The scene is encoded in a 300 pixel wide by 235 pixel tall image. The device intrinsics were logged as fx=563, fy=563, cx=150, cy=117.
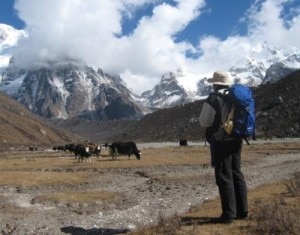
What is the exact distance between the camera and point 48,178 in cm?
3538

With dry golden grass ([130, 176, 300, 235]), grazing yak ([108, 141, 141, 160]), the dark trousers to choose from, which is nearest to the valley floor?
dry golden grass ([130, 176, 300, 235])

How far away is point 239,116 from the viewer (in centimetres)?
1255

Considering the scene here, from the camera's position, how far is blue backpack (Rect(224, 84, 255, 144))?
A: 1252cm

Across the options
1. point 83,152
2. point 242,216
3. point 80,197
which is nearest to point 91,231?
point 242,216

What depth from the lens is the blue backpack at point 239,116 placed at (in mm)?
12516

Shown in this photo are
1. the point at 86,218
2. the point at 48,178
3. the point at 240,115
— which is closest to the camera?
the point at 240,115

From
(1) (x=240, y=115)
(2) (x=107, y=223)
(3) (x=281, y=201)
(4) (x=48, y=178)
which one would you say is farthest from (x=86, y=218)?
(4) (x=48, y=178)

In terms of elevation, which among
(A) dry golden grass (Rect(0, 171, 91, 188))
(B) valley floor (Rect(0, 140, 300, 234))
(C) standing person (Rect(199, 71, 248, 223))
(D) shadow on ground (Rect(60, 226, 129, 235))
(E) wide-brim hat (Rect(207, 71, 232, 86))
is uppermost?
(E) wide-brim hat (Rect(207, 71, 232, 86))

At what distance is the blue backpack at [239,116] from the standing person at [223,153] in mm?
161

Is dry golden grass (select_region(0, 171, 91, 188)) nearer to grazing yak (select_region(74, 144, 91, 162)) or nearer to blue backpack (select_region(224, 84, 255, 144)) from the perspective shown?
grazing yak (select_region(74, 144, 91, 162))

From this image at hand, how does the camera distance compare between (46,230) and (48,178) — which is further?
(48,178)

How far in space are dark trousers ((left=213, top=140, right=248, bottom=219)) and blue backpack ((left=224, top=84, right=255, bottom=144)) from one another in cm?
51

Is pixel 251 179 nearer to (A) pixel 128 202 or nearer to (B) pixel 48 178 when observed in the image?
(A) pixel 128 202

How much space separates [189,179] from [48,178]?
946 centimetres
